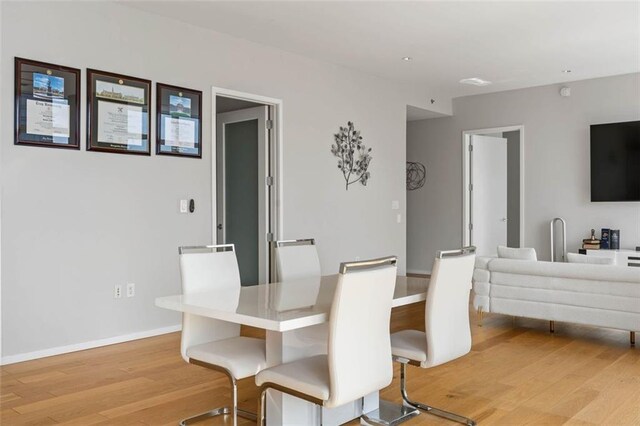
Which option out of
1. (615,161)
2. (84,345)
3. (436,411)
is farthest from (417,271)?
(436,411)

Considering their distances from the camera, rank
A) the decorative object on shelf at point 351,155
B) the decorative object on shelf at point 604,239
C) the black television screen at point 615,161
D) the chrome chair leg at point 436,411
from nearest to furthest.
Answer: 1. the chrome chair leg at point 436,411
2. the decorative object on shelf at point 351,155
3. the black television screen at point 615,161
4. the decorative object on shelf at point 604,239

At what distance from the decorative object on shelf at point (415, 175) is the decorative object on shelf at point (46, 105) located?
19.7 ft

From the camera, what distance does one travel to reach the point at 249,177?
21.5 feet

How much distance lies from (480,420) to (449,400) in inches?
13.0

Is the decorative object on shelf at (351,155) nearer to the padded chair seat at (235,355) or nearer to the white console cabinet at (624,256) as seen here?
the white console cabinet at (624,256)

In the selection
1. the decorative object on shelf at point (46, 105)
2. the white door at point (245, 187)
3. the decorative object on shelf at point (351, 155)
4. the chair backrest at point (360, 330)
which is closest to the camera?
the chair backrest at point (360, 330)

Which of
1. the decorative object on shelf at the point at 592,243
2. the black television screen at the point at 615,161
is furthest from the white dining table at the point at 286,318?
the black television screen at the point at 615,161

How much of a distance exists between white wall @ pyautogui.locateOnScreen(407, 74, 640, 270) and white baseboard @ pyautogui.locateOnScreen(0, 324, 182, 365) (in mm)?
5084

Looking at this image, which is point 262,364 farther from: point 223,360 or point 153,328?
point 153,328

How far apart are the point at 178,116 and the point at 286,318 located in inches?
129

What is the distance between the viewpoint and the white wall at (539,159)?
7.35 meters

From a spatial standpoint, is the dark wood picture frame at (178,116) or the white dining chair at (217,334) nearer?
the white dining chair at (217,334)

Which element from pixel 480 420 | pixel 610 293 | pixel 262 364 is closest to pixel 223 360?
pixel 262 364

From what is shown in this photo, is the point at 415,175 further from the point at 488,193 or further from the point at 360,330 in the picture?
the point at 360,330
